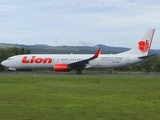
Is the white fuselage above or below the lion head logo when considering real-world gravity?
below

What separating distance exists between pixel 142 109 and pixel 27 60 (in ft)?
111

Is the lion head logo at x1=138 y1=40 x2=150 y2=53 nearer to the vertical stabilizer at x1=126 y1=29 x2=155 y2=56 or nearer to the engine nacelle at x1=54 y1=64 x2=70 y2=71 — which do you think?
the vertical stabilizer at x1=126 y1=29 x2=155 y2=56

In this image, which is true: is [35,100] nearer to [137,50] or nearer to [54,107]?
[54,107]

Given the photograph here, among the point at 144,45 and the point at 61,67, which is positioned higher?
the point at 144,45

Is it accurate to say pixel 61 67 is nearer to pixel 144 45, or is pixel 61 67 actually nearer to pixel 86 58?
pixel 86 58

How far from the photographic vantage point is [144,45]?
46.0m

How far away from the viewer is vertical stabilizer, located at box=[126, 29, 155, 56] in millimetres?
46000

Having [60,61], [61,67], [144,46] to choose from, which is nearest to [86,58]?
[60,61]

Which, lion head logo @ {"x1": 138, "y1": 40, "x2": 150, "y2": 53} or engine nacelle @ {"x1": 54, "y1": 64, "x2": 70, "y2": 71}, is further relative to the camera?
lion head logo @ {"x1": 138, "y1": 40, "x2": 150, "y2": 53}

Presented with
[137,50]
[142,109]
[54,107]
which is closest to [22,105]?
[54,107]

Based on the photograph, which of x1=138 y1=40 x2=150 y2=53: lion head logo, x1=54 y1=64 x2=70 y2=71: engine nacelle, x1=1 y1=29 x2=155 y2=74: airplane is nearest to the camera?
x1=54 y1=64 x2=70 y2=71: engine nacelle

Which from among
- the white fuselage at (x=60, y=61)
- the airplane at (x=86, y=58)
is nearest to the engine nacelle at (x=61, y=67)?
the airplane at (x=86, y=58)

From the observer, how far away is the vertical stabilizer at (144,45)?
46000 mm

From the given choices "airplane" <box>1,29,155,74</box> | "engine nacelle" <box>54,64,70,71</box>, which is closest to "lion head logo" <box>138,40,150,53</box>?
"airplane" <box>1,29,155,74</box>
